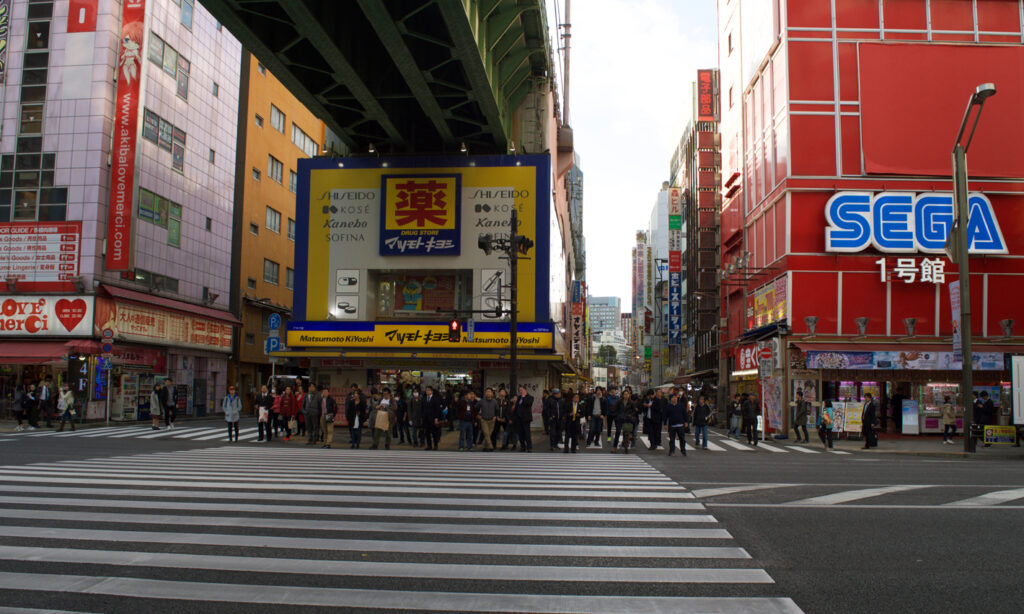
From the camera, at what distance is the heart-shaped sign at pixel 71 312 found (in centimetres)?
2995

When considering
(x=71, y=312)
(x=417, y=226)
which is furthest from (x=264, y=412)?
(x=71, y=312)

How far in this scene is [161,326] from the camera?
35031 mm

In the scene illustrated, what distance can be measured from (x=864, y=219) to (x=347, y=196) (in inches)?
823

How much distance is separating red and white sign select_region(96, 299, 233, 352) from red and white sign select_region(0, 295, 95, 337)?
61 centimetres

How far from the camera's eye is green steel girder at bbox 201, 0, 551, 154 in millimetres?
20125

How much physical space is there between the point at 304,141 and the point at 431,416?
128ft

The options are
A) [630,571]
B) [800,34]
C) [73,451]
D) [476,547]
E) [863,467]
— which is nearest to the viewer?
[630,571]

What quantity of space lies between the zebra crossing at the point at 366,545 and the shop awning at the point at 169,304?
21472 mm

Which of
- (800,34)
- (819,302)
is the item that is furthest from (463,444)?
(800,34)

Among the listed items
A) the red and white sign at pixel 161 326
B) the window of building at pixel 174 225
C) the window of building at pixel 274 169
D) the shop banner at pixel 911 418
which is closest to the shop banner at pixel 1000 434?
the shop banner at pixel 911 418

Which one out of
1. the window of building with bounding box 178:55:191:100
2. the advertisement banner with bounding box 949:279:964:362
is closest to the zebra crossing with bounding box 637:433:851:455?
the advertisement banner with bounding box 949:279:964:362

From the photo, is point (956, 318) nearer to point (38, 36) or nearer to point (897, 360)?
point (897, 360)

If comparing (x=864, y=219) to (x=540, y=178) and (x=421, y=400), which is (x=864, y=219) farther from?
(x=421, y=400)

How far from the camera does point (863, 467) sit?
15.1m
